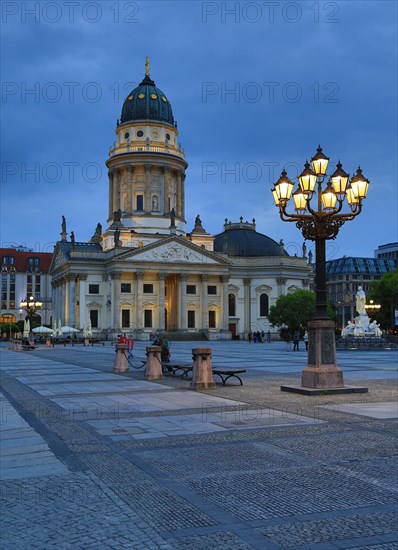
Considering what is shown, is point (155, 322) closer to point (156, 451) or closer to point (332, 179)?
point (332, 179)

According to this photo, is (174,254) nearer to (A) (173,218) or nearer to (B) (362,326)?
(A) (173,218)

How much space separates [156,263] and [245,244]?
23084 millimetres

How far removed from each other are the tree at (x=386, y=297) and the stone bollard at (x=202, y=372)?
64859 millimetres

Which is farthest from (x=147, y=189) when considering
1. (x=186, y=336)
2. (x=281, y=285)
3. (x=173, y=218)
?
(x=281, y=285)

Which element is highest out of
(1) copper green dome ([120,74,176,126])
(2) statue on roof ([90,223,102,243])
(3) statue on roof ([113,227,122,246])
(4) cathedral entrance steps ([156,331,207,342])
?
(1) copper green dome ([120,74,176,126])

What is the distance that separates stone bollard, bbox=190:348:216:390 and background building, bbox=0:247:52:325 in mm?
112958

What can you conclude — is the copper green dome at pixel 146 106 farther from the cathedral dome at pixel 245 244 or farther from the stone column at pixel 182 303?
the stone column at pixel 182 303

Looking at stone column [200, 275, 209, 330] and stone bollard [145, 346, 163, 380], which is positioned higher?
stone column [200, 275, 209, 330]

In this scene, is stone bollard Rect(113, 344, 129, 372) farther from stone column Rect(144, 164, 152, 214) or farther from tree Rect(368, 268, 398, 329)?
stone column Rect(144, 164, 152, 214)

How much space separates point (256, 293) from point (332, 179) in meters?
88.6

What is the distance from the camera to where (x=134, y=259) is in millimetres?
94125

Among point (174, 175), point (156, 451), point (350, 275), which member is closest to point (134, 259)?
point (174, 175)

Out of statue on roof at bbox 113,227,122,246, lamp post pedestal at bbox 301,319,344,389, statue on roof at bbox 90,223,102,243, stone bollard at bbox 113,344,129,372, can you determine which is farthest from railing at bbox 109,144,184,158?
lamp post pedestal at bbox 301,319,344,389

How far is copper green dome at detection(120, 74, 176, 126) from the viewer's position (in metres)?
107
